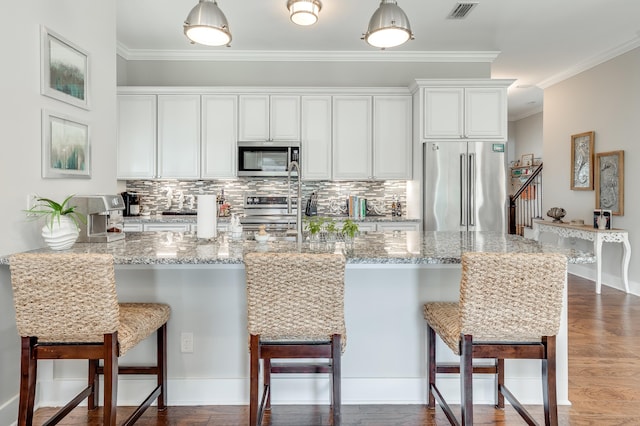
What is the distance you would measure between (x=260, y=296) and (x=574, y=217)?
19.0ft

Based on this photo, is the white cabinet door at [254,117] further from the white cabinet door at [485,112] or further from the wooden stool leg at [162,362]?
the wooden stool leg at [162,362]

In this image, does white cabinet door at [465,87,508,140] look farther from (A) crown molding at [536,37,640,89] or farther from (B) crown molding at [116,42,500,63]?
(A) crown molding at [536,37,640,89]

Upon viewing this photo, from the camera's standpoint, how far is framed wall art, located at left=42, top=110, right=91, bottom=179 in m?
2.34

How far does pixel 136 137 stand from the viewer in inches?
189

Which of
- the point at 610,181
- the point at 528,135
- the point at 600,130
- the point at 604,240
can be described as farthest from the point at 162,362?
the point at 528,135

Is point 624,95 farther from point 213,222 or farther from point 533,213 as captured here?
point 213,222

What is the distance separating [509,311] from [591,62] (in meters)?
5.26

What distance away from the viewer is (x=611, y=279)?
16.5 ft

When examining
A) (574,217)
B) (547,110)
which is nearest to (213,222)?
(574,217)

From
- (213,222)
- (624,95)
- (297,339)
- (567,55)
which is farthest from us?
(567,55)

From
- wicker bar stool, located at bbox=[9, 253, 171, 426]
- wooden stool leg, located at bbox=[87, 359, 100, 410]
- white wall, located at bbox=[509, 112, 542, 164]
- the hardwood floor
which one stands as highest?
white wall, located at bbox=[509, 112, 542, 164]

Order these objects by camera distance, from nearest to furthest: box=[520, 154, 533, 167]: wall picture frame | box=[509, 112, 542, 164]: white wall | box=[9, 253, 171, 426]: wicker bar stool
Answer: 1. box=[9, 253, 171, 426]: wicker bar stool
2. box=[509, 112, 542, 164]: white wall
3. box=[520, 154, 533, 167]: wall picture frame

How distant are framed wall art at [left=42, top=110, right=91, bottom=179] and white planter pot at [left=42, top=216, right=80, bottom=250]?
1.17ft

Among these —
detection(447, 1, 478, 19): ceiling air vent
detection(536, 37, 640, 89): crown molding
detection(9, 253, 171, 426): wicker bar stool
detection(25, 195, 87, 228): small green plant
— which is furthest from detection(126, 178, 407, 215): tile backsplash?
detection(9, 253, 171, 426): wicker bar stool
